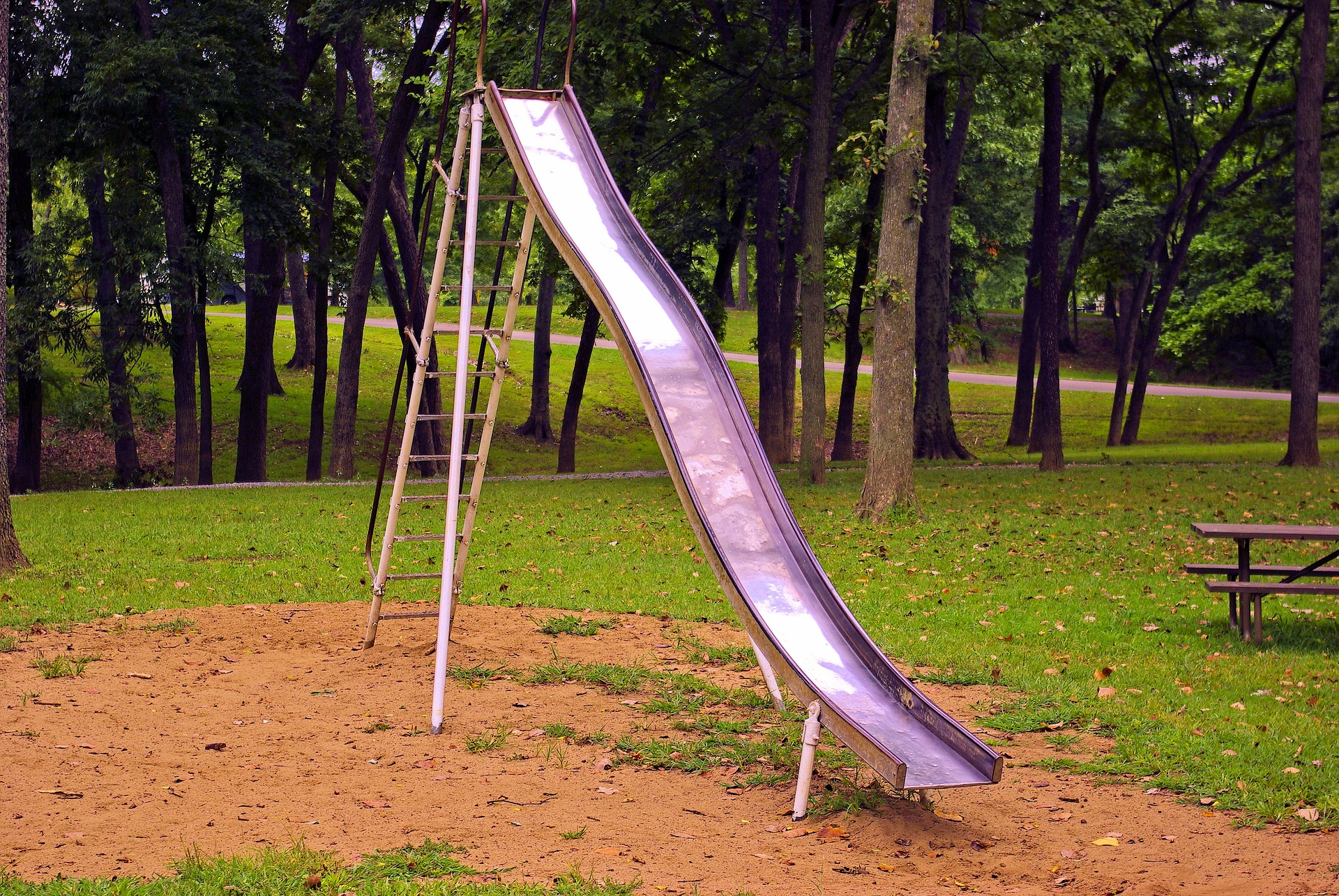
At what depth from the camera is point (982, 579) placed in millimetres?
11125

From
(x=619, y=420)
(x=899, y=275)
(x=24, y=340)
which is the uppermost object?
(x=899, y=275)

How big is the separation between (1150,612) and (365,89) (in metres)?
19.3

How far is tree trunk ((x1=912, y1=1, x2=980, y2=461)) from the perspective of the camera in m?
21.8

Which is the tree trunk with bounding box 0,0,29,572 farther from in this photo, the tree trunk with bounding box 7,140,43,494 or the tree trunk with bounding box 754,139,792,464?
the tree trunk with bounding box 754,139,792,464

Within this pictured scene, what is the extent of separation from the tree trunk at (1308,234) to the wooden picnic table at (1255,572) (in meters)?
12.6

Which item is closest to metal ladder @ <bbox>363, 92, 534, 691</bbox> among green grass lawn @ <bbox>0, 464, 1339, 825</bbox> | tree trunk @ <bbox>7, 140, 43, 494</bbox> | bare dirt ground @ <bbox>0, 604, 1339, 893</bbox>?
bare dirt ground @ <bbox>0, 604, 1339, 893</bbox>

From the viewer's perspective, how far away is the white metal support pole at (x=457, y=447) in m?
6.73

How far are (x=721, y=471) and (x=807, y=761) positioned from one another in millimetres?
1873

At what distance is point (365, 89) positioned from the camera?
23.9 metres

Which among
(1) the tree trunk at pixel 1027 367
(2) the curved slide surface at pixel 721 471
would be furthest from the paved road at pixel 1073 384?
(2) the curved slide surface at pixel 721 471

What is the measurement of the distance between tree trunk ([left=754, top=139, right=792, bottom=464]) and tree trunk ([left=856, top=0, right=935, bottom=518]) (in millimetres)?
9135

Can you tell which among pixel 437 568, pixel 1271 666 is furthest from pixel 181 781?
pixel 1271 666

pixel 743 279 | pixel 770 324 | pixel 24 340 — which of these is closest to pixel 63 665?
pixel 24 340

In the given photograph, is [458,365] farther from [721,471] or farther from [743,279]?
[743,279]
